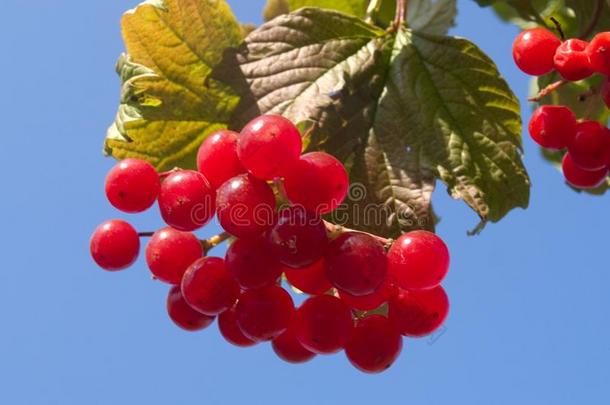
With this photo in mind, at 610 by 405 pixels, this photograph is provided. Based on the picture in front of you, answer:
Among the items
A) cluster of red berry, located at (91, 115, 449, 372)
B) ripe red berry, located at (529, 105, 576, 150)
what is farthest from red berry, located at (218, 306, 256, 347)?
ripe red berry, located at (529, 105, 576, 150)

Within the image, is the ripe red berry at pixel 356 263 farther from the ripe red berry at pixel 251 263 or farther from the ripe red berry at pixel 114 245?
the ripe red berry at pixel 114 245

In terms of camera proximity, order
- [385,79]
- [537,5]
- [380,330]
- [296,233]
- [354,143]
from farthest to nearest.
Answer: [537,5]
[385,79]
[354,143]
[380,330]
[296,233]

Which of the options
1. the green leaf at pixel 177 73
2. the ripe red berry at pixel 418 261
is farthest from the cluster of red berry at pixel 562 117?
the green leaf at pixel 177 73

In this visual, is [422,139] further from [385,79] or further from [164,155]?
[164,155]

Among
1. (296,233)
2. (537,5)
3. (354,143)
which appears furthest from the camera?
(537,5)

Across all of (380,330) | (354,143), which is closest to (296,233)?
(380,330)

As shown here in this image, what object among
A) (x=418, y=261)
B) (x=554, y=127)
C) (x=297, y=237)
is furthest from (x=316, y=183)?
(x=554, y=127)
